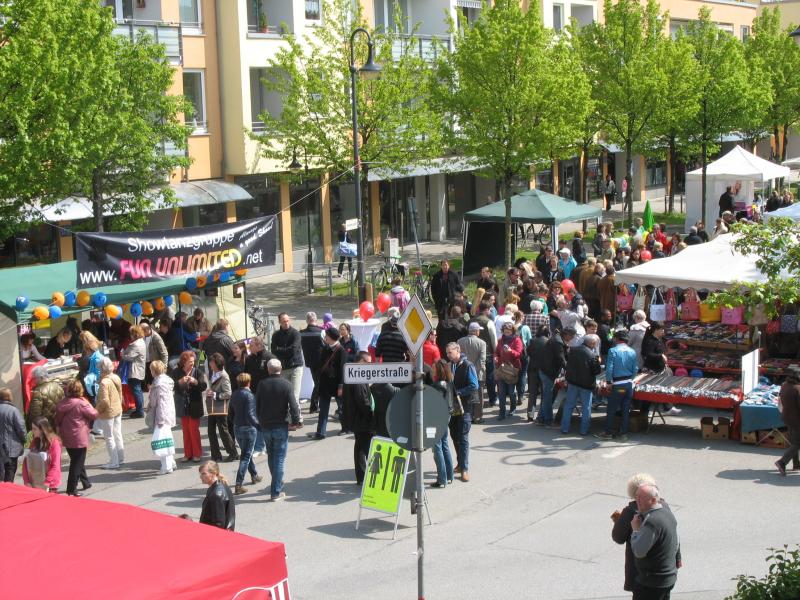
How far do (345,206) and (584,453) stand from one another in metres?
22.4

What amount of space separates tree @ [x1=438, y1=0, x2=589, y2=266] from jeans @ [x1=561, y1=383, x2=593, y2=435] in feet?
38.6

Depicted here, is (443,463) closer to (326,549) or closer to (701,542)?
(326,549)

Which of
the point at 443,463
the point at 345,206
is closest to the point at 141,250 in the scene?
the point at 443,463

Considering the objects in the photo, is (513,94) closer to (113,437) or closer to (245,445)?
(113,437)

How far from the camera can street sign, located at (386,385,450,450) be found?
10125mm

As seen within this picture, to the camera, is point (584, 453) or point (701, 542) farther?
point (584, 453)

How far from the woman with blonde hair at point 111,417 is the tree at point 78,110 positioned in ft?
18.4

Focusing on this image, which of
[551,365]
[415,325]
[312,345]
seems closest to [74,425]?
[312,345]

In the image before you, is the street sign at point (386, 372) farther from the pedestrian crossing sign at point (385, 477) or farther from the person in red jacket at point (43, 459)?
the person in red jacket at point (43, 459)

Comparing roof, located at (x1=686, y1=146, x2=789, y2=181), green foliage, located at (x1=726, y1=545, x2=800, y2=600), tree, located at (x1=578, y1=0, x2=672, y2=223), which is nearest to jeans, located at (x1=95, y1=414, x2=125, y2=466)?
green foliage, located at (x1=726, y1=545, x2=800, y2=600)

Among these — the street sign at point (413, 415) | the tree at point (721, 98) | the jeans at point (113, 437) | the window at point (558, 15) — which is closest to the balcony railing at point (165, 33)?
the jeans at point (113, 437)

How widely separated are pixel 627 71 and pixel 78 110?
64.8 ft

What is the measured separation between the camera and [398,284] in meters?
23.3

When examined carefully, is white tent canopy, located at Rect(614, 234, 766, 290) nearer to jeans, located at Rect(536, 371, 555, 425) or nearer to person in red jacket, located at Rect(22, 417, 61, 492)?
jeans, located at Rect(536, 371, 555, 425)
